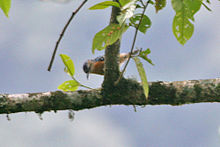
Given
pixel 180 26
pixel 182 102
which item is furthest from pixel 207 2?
pixel 182 102

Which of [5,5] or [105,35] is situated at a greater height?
[5,5]

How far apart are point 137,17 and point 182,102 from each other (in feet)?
3.68

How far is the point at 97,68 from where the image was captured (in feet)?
21.1

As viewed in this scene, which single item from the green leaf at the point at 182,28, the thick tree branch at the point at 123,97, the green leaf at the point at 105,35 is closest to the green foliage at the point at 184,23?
the green leaf at the point at 182,28

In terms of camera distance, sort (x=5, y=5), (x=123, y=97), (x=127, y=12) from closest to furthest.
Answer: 1. (x=127, y=12)
2. (x=5, y=5)
3. (x=123, y=97)

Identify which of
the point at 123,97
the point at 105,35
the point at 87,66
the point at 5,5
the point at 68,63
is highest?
the point at 5,5

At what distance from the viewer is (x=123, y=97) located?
3.37 metres

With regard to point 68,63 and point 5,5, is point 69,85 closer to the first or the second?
point 68,63

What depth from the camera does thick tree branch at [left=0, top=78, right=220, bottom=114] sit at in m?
3.29

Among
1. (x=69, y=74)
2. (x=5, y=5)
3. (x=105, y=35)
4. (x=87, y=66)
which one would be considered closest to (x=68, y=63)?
(x=69, y=74)

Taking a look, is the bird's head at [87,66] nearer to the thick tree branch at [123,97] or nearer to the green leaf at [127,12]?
the thick tree branch at [123,97]

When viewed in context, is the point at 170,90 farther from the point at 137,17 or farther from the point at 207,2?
the point at 207,2

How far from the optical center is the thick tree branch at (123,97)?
3.29 m

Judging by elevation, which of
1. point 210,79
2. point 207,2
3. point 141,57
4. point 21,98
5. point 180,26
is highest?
point 207,2
